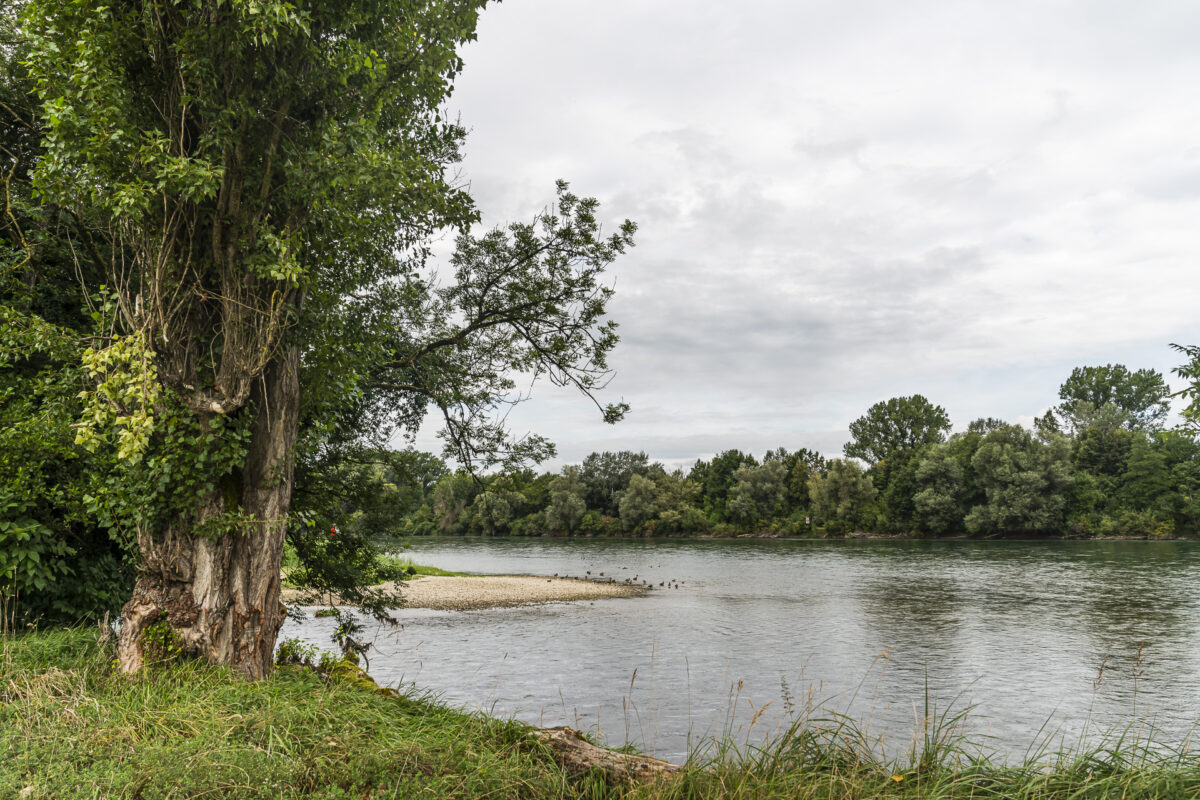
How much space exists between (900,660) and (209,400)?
16440 millimetres

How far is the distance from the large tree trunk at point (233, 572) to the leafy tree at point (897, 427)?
107 m

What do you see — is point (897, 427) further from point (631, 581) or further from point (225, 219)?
point (225, 219)

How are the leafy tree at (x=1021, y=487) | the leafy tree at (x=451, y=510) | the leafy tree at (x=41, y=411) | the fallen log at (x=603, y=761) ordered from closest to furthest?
1. the fallen log at (x=603, y=761)
2. the leafy tree at (x=41, y=411)
3. the leafy tree at (x=1021, y=487)
4. the leafy tree at (x=451, y=510)

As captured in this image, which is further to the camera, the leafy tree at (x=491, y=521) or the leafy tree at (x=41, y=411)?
the leafy tree at (x=491, y=521)

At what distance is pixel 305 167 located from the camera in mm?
7090

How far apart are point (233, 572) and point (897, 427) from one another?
362ft

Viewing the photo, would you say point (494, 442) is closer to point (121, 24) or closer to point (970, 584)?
point (121, 24)

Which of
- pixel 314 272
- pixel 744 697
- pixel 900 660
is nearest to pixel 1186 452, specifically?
pixel 900 660

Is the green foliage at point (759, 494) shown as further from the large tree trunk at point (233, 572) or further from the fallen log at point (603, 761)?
the fallen log at point (603, 761)

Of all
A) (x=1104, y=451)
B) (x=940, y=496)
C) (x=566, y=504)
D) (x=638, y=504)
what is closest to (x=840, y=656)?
(x=940, y=496)

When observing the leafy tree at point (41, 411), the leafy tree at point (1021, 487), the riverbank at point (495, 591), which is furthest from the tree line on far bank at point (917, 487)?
the leafy tree at point (41, 411)

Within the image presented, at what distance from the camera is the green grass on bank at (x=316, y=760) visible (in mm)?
4625

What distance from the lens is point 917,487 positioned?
253 feet

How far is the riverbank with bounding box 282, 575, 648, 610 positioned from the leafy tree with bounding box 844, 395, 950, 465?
8051 cm
